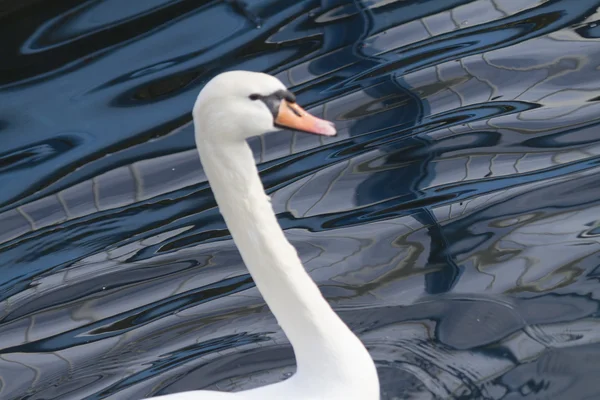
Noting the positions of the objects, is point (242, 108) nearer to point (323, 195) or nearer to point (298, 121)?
point (298, 121)

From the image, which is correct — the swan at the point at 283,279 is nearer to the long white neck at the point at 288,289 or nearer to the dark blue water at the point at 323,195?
the long white neck at the point at 288,289


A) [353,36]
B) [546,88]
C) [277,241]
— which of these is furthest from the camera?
[353,36]

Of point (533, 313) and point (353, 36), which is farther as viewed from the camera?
point (353, 36)

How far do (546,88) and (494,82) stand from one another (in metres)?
0.28

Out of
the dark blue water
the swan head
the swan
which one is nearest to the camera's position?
the swan head

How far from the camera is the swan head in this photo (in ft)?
9.82

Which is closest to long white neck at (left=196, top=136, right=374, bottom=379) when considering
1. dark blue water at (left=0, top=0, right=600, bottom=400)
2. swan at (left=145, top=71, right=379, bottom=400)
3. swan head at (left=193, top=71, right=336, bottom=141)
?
swan at (left=145, top=71, right=379, bottom=400)

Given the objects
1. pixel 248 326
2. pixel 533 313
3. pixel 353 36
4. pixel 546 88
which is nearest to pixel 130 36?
pixel 353 36

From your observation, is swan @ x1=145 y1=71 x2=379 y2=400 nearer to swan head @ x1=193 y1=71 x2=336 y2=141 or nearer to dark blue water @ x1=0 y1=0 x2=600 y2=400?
swan head @ x1=193 y1=71 x2=336 y2=141

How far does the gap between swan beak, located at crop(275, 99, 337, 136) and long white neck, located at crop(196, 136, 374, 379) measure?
236 mm

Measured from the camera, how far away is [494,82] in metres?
5.72

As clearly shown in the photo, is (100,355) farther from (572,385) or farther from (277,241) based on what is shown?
(572,385)

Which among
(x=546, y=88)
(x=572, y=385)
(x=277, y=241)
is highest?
(x=277, y=241)

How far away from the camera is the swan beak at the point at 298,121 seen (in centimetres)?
308
